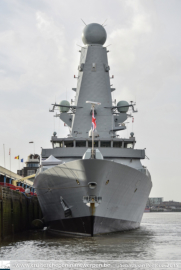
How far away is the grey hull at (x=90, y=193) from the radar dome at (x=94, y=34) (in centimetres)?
1320

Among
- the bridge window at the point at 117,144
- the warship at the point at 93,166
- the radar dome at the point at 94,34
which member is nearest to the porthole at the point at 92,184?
the warship at the point at 93,166

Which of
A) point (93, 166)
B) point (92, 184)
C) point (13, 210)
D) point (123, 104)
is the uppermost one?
point (123, 104)

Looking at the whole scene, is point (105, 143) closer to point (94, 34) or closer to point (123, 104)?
point (123, 104)

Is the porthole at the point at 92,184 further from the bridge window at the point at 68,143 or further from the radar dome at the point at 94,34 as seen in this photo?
the radar dome at the point at 94,34

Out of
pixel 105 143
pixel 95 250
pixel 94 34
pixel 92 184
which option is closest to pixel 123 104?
pixel 105 143

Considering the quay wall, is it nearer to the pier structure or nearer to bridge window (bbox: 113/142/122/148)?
the pier structure

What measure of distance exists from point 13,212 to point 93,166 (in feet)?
30.1

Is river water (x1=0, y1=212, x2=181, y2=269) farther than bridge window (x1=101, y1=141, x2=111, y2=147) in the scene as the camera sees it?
No

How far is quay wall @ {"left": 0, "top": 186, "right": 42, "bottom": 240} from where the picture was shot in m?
24.5

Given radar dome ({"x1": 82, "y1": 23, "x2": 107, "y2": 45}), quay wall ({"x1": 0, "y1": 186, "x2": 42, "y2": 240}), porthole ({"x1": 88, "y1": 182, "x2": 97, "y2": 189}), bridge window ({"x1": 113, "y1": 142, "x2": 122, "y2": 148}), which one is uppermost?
radar dome ({"x1": 82, "y1": 23, "x2": 107, "y2": 45})

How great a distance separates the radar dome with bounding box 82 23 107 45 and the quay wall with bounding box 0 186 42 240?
13.5m

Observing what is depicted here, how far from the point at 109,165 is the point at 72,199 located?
2.92 metres

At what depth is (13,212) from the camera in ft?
92.5

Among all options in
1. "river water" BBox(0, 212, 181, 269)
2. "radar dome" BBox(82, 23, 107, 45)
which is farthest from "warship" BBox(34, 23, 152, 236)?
"river water" BBox(0, 212, 181, 269)
